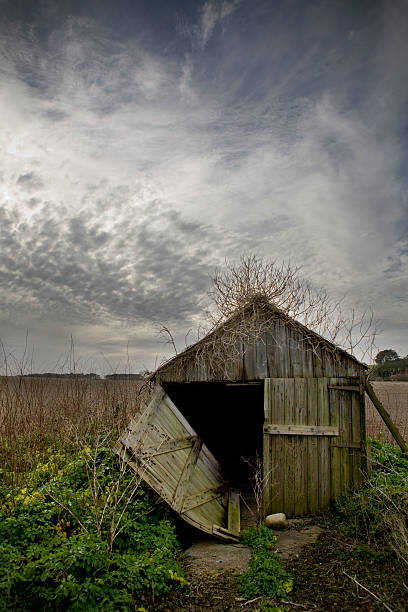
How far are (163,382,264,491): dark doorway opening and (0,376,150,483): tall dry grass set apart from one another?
2273mm

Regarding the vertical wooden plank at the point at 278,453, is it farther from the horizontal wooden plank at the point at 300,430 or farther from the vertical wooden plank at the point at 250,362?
the vertical wooden plank at the point at 250,362

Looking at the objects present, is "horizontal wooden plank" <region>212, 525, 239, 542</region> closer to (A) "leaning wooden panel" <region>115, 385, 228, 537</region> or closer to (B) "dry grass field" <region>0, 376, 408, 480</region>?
(A) "leaning wooden panel" <region>115, 385, 228, 537</region>

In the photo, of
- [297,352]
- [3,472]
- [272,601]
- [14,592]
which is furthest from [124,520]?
[297,352]

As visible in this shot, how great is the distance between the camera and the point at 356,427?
859cm

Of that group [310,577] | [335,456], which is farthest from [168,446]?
[335,456]

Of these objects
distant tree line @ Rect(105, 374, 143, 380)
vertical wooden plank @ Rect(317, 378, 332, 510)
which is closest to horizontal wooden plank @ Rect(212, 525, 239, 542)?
vertical wooden plank @ Rect(317, 378, 332, 510)

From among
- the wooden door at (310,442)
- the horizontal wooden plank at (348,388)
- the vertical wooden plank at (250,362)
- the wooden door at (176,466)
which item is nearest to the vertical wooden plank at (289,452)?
the wooden door at (310,442)

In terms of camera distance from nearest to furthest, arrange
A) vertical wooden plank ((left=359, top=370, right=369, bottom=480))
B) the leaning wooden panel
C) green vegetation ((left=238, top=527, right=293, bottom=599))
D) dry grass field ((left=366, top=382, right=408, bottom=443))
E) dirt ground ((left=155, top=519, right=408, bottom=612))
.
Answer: dirt ground ((left=155, top=519, right=408, bottom=612)) < green vegetation ((left=238, top=527, right=293, bottom=599)) < the leaning wooden panel < vertical wooden plank ((left=359, top=370, right=369, bottom=480)) < dry grass field ((left=366, top=382, right=408, bottom=443))

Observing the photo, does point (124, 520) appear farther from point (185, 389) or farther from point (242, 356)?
point (185, 389)

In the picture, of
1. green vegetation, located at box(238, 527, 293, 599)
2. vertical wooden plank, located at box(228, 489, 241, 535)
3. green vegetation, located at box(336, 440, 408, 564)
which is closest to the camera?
green vegetation, located at box(238, 527, 293, 599)

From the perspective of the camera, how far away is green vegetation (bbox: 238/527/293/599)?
5.36 m

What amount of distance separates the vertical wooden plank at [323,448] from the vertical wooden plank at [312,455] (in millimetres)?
62

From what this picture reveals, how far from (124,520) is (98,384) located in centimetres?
760

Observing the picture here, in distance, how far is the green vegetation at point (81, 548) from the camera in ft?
14.8
